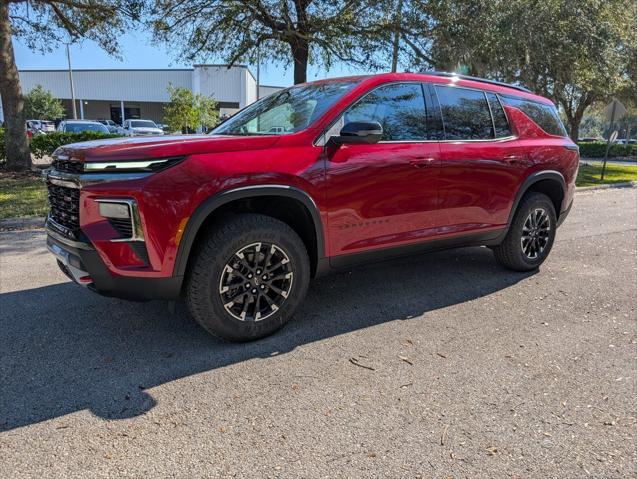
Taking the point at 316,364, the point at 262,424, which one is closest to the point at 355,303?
the point at 316,364

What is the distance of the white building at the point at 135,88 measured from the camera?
52.8 meters

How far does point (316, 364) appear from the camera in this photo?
312 cm

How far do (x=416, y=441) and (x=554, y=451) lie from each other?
66cm

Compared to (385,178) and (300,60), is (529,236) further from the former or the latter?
(300,60)

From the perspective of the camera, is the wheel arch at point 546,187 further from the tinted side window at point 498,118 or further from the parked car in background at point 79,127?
the parked car in background at point 79,127

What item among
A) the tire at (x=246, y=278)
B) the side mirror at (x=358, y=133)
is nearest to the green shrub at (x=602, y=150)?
the side mirror at (x=358, y=133)

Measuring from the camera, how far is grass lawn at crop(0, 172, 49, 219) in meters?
7.82

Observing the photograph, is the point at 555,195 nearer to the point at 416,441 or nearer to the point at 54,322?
the point at 416,441

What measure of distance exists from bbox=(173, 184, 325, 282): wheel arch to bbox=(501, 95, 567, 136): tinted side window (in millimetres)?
2627

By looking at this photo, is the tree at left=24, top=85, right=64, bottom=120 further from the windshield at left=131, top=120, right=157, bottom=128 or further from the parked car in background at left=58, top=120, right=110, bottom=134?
the parked car in background at left=58, top=120, right=110, bottom=134

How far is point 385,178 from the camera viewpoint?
3.69 m

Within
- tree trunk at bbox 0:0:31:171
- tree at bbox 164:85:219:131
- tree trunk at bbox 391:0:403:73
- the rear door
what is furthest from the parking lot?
tree at bbox 164:85:219:131

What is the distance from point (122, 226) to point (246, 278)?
33.7 inches

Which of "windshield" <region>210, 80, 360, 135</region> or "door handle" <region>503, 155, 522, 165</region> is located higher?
"windshield" <region>210, 80, 360, 135</region>
